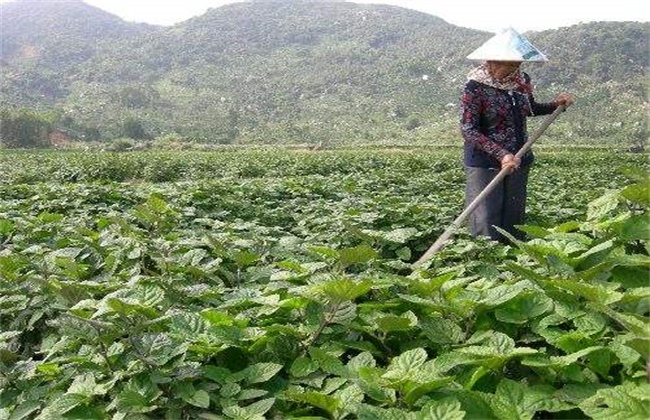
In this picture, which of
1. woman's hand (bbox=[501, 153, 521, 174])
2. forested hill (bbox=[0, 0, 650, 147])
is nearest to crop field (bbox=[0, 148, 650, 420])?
woman's hand (bbox=[501, 153, 521, 174])

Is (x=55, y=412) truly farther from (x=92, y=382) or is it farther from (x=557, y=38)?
(x=557, y=38)

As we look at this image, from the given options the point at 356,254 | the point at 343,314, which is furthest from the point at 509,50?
the point at 343,314

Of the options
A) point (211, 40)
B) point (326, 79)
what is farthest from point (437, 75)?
point (211, 40)

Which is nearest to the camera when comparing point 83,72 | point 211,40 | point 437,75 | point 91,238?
point 91,238

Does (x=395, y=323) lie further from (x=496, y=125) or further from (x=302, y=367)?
(x=496, y=125)

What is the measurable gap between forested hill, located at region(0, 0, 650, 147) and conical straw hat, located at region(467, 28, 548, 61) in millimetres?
67111

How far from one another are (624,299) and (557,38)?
131 meters

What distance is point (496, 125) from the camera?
177 inches

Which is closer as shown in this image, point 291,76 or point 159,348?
point 159,348

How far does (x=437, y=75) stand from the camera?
129 metres

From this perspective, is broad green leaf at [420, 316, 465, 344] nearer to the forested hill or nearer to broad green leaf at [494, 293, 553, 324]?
broad green leaf at [494, 293, 553, 324]

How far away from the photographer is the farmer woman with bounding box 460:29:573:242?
4320 mm

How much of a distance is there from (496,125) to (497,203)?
57 cm

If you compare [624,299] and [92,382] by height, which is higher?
[624,299]
